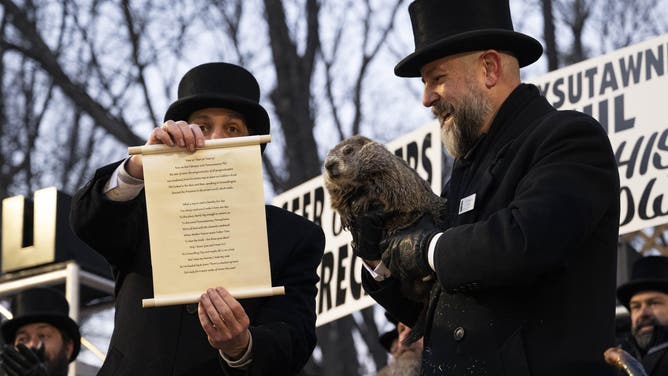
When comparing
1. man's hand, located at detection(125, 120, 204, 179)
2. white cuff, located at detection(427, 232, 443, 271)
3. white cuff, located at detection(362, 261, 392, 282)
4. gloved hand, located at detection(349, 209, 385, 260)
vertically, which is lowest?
white cuff, located at detection(362, 261, 392, 282)

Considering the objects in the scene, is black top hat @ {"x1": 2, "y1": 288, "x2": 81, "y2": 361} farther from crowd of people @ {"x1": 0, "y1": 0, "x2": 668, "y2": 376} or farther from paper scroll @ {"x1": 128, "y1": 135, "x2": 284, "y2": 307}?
paper scroll @ {"x1": 128, "y1": 135, "x2": 284, "y2": 307}

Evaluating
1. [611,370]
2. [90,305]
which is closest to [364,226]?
[611,370]

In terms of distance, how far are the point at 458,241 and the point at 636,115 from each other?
3.49 meters

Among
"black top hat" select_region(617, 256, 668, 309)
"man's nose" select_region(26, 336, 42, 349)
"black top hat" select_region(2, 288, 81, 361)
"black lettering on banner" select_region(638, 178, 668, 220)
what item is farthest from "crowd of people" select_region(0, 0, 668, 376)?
"black top hat" select_region(617, 256, 668, 309)

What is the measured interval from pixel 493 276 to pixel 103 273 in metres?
5.02

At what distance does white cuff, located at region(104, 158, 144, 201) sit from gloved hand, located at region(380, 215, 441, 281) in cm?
79

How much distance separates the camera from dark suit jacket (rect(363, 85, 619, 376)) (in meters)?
3.79

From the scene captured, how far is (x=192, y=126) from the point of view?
4156 millimetres

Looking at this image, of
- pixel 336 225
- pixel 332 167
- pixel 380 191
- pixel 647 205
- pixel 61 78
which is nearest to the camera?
pixel 380 191

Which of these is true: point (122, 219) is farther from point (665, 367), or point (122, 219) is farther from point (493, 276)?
point (665, 367)

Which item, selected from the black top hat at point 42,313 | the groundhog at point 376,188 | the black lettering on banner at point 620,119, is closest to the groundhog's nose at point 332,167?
the groundhog at point 376,188

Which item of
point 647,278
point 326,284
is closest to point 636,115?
point 647,278

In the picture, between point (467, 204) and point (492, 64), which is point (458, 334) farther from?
point (492, 64)

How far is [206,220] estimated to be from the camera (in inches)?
161
